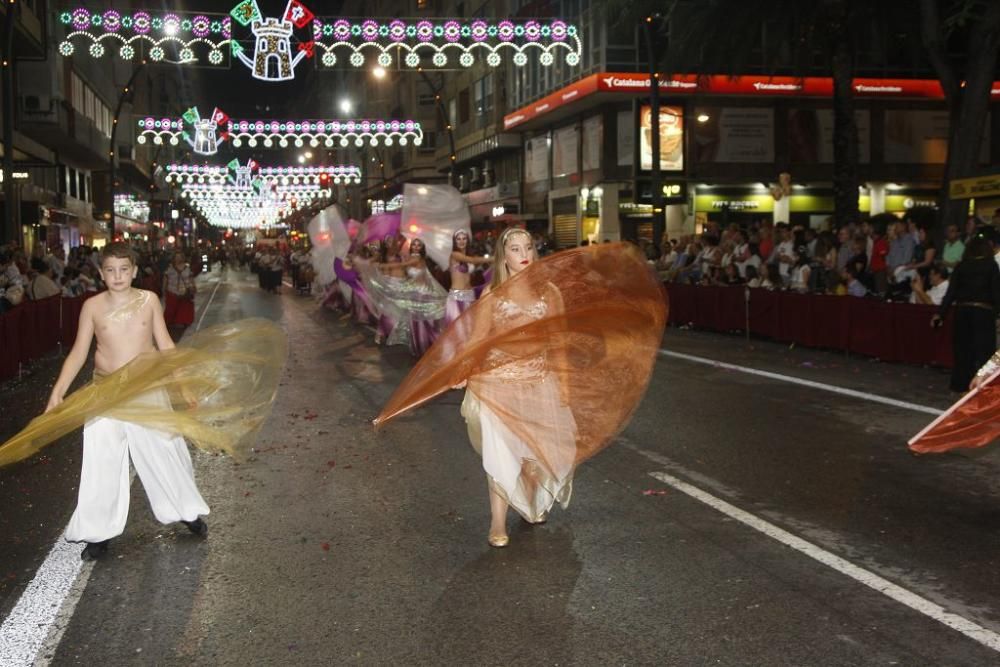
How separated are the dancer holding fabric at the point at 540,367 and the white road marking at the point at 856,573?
103 centimetres

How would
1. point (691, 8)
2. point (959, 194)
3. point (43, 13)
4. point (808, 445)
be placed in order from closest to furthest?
point (808, 445) < point (959, 194) < point (691, 8) < point (43, 13)

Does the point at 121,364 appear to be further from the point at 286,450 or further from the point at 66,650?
the point at 286,450

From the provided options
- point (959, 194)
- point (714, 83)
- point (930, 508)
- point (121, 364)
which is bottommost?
point (930, 508)

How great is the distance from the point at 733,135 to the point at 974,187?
19376 mm

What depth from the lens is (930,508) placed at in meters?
6.55

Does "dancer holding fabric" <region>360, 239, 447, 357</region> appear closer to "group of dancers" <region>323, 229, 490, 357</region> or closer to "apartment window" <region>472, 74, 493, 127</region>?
"group of dancers" <region>323, 229, 490, 357</region>

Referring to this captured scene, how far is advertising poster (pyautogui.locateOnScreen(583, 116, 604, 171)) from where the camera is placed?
123 ft

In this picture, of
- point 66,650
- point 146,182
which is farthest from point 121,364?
point 146,182

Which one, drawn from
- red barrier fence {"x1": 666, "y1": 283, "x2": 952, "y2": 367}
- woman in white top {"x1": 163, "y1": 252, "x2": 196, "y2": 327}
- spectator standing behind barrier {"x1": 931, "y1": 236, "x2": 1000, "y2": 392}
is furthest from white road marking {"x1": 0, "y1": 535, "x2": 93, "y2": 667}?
woman in white top {"x1": 163, "y1": 252, "x2": 196, "y2": 327}

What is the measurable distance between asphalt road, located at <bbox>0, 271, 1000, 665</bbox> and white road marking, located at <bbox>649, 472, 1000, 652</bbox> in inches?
0.7

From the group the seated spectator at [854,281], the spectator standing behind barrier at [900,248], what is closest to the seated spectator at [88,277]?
the seated spectator at [854,281]

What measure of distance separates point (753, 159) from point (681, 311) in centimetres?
1835

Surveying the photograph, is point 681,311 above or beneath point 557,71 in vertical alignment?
beneath

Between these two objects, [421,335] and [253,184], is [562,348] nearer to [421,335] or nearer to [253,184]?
[421,335]
